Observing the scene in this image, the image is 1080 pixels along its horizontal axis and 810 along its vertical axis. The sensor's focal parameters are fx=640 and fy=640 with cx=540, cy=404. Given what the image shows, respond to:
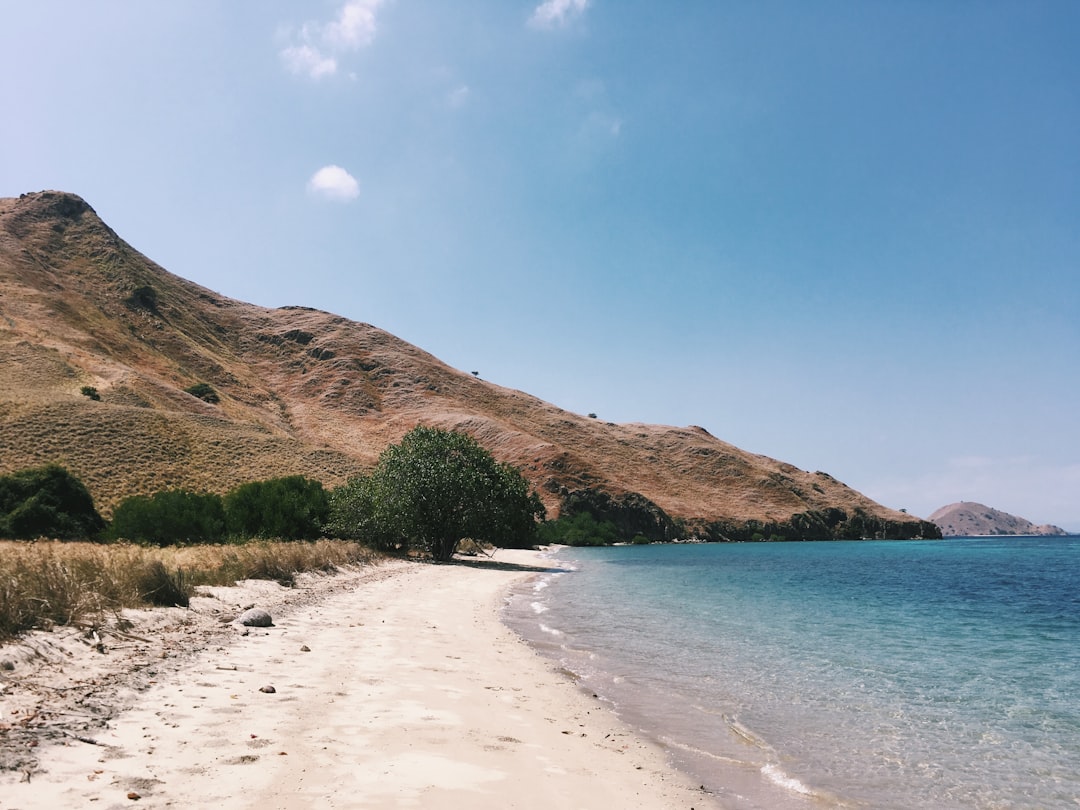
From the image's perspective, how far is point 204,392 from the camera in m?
94.4

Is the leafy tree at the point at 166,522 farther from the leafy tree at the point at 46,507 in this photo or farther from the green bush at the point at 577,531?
the green bush at the point at 577,531

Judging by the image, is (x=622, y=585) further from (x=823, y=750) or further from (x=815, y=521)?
(x=815, y=521)

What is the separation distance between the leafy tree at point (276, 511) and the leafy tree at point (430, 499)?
1.26 meters

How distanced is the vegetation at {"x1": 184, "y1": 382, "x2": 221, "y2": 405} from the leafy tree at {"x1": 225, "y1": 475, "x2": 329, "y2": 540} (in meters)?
64.6

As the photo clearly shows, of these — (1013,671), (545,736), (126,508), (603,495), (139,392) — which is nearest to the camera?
(545,736)

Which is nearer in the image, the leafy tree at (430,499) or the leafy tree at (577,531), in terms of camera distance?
the leafy tree at (430,499)

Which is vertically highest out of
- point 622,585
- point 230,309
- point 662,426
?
point 230,309

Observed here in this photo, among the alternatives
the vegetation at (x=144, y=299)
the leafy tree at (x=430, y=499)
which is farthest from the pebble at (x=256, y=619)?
the vegetation at (x=144, y=299)

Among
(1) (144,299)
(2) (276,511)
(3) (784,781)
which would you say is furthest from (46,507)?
(1) (144,299)

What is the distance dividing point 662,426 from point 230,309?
397 ft

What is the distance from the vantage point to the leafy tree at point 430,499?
123 ft

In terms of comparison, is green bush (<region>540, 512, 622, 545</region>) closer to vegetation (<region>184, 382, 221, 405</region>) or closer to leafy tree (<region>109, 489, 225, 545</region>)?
vegetation (<region>184, 382, 221, 405</region>)

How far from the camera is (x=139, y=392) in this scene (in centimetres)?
7050

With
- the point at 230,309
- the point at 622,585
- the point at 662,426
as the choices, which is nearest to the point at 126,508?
the point at 622,585
